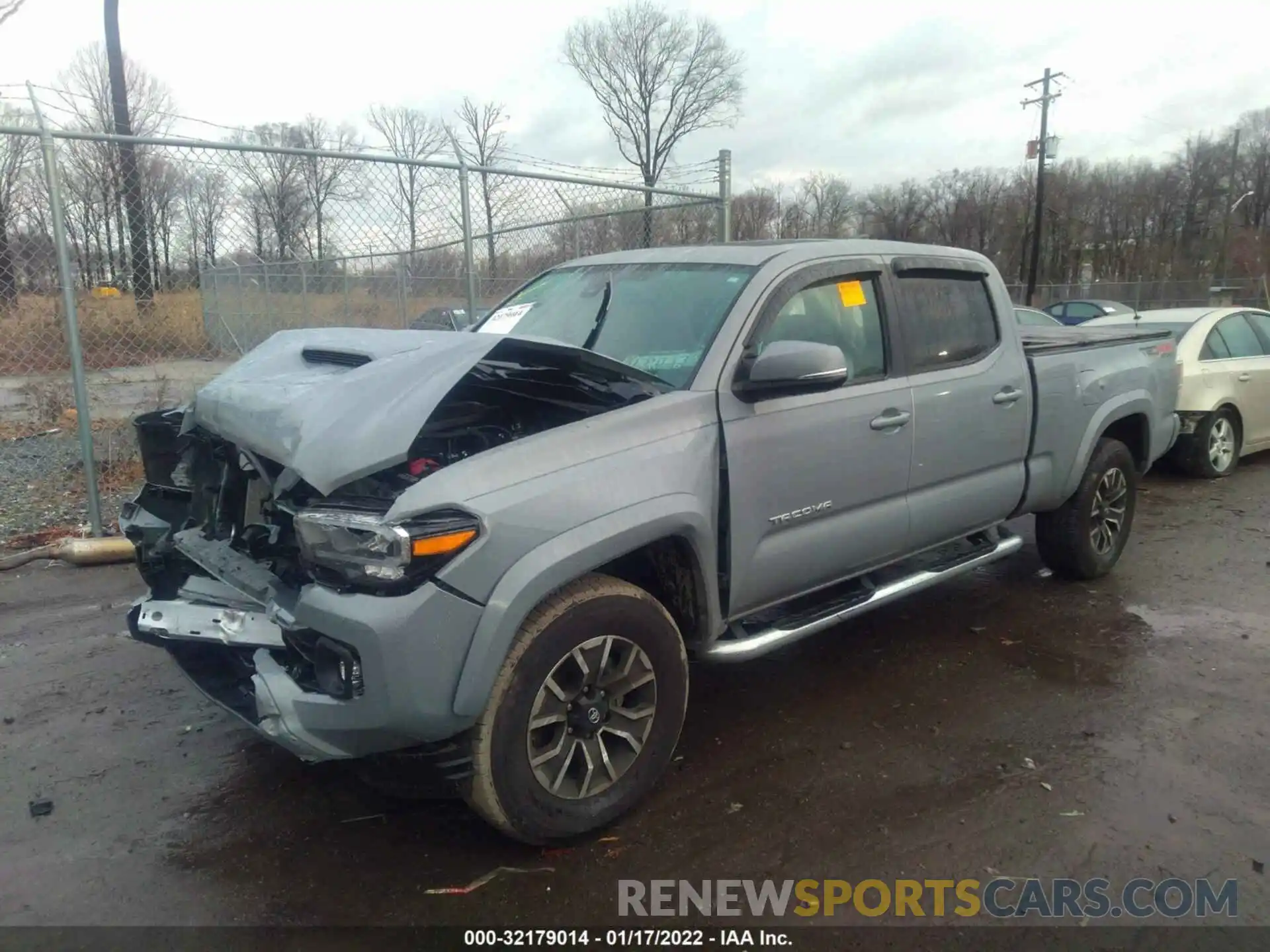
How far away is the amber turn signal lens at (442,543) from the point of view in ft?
7.95

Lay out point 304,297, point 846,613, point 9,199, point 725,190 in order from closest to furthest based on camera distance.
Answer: point 846,613 < point 9,199 < point 725,190 < point 304,297

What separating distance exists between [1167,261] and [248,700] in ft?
222

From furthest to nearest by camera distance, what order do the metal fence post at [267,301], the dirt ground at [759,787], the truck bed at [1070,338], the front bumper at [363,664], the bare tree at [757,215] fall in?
the bare tree at [757,215]
the metal fence post at [267,301]
the truck bed at [1070,338]
the dirt ground at [759,787]
the front bumper at [363,664]

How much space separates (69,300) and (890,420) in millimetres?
4945

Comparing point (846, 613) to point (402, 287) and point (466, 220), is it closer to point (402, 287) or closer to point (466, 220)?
point (466, 220)

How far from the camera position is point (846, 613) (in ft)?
11.9

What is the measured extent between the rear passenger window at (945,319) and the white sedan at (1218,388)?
4.06 meters

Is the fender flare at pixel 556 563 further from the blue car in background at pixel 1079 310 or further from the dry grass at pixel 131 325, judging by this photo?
the blue car in background at pixel 1079 310

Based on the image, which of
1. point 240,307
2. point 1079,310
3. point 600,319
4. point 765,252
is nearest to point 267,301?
point 240,307

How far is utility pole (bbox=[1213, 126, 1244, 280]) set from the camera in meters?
54.7

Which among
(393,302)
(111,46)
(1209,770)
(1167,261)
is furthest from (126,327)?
(1167,261)

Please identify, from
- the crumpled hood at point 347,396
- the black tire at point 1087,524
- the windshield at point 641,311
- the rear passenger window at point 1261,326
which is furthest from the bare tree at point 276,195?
the rear passenger window at point 1261,326

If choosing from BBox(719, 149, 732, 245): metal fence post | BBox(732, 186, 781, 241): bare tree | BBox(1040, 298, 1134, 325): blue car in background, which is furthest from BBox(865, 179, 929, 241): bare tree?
BBox(719, 149, 732, 245): metal fence post

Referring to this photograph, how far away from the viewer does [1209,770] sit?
10.8ft
